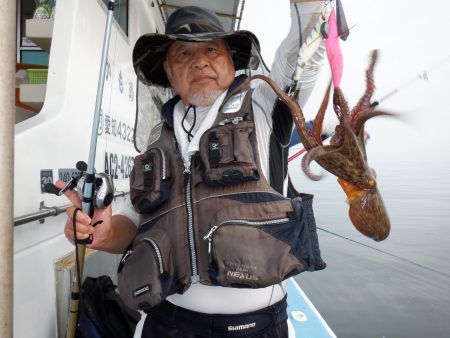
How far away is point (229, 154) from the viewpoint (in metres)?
1.49

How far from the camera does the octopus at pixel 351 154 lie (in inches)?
38.5

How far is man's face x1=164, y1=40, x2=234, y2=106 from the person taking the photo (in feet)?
5.68

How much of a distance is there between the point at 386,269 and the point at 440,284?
1.20m

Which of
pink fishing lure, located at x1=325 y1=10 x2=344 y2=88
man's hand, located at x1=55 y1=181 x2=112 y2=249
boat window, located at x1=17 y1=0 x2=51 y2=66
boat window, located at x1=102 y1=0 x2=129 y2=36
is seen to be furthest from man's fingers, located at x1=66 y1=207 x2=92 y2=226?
boat window, located at x1=17 y1=0 x2=51 y2=66

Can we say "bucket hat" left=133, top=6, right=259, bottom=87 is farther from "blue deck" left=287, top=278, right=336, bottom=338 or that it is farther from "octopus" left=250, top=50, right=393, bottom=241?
"blue deck" left=287, top=278, right=336, bottom=338

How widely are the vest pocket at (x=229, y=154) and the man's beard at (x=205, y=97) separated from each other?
0.25 m

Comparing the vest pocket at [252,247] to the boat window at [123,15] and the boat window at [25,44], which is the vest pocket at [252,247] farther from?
the boat window at [25,44]

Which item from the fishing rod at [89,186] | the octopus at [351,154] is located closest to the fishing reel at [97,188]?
the fishing rod at [89,186]

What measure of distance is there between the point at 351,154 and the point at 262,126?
0.63 m

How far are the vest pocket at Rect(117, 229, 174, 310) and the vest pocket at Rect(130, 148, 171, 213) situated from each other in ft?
0.48

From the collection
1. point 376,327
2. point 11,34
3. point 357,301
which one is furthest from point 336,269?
point 11,34

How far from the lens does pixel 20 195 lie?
5.43 ft

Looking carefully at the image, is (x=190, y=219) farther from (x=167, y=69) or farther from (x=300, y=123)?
(x=167, y=69)

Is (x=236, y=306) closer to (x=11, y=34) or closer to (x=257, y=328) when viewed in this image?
(x=257, y=328)
